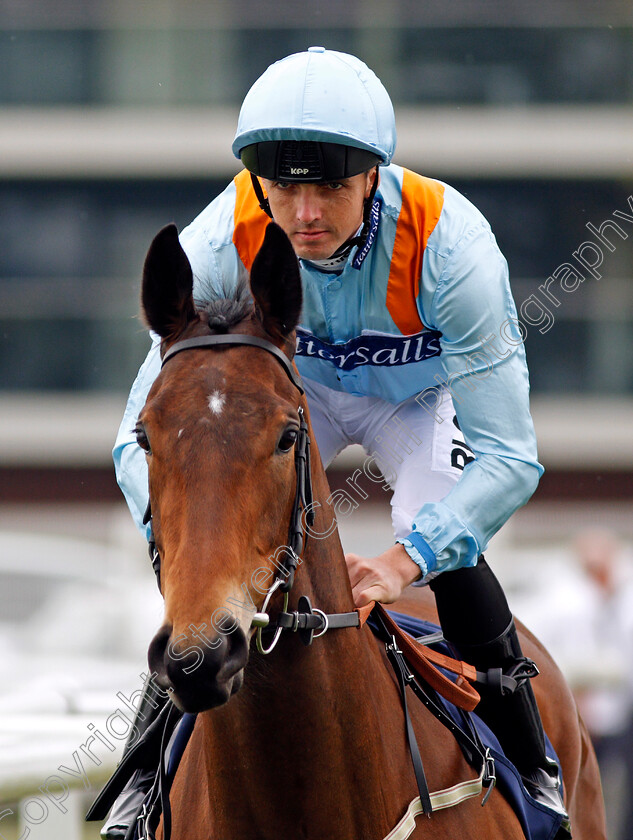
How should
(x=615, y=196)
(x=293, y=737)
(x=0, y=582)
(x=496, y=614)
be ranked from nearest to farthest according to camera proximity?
(x=293, y=737) → (x=496, y=614) → (x=0, y=582) → (x=615, y=196)

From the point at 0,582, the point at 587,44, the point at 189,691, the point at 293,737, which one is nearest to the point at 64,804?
the point at 293,737

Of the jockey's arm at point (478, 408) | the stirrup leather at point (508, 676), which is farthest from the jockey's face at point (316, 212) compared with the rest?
the stirrup leather at point (508, 676)

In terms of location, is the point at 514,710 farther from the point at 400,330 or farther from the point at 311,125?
the point at 311,125

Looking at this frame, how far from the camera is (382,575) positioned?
9.55 ft

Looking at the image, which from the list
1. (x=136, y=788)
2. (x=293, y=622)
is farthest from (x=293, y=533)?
(x=136, y=788)

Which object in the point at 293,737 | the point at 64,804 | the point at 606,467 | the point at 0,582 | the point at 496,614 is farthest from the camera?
the point at 606,467

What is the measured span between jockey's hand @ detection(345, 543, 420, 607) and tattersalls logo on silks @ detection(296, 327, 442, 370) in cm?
78

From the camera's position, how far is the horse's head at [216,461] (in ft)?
7.28

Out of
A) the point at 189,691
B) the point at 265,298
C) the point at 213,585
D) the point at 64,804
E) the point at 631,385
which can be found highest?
the point at 631,385

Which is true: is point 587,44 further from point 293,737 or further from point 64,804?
point 293,737

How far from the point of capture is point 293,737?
2623mm

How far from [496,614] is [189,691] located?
5.09ft

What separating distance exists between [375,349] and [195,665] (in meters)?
1.61

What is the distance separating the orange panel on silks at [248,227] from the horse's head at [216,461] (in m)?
0.69
